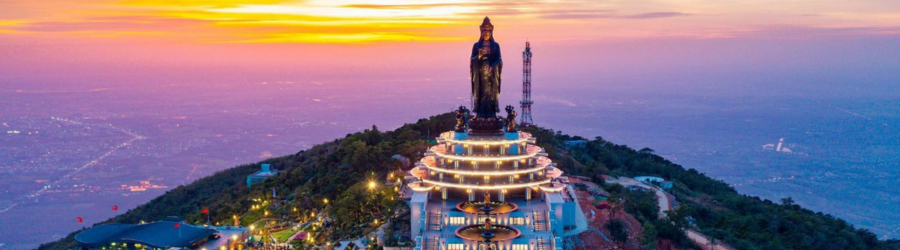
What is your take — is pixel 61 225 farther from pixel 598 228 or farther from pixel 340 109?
pixel 340 109

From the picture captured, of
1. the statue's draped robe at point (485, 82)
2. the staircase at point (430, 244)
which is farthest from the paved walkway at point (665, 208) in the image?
the staircase at point (430, 244)

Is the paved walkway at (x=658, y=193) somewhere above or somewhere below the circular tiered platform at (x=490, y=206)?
below

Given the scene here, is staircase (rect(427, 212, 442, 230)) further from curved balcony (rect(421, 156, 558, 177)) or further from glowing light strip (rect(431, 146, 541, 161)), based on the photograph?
glowing light strip (rect(431, 146, 541, 161))

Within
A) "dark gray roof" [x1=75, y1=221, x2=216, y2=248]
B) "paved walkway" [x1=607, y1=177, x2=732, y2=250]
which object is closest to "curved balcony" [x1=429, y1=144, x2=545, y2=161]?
"paved walkway" [x1=607, y1=177, x2=732, y2=250]

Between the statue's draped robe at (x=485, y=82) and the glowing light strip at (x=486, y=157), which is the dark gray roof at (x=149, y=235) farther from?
the statue's draped robe at (x=485, y=82)

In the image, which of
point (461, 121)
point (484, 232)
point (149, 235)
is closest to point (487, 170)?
point (461, 121)

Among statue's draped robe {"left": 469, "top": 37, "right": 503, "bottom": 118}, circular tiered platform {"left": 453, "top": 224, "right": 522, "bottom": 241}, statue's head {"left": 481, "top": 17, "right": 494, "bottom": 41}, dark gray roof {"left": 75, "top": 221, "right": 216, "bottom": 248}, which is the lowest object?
dark gray roof {"left": 75, "top": 221, "right": 216, "bottom": 248}
